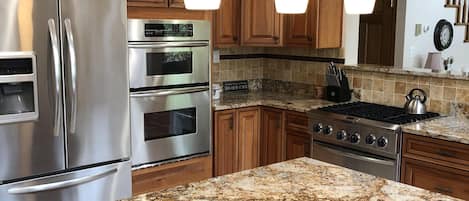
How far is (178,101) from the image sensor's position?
11.6 feet

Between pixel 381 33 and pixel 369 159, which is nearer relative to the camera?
pixel 369 159

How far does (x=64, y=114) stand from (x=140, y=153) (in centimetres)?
71

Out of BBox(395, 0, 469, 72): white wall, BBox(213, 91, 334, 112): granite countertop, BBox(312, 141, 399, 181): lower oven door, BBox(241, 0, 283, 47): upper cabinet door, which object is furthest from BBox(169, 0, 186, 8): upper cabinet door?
BBox(395, 0, 469, 72): white wall

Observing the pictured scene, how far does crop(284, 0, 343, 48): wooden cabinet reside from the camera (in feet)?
12.9

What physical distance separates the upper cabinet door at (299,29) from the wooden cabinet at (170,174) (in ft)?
3.98

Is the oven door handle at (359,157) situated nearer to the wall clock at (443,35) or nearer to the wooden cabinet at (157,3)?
the wooden cabinet at (157,3)

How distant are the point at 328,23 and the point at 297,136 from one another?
38.2 inches

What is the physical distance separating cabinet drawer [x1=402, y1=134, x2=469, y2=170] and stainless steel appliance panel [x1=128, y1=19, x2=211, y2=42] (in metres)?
1.58

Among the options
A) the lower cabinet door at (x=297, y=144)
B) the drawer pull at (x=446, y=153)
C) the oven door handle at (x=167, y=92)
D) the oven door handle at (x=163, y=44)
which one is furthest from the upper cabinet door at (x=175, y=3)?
the drawer pull at (x=446, y=153)

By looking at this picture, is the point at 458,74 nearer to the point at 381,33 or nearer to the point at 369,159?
the point at 369,159

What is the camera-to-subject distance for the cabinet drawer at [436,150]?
9.25 feet

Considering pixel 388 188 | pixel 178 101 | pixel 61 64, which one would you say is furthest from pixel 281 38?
pixel 388 188

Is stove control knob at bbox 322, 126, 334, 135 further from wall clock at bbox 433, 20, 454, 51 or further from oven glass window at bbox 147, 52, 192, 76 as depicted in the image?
wall clock at bbox 433, 20, 454, 51

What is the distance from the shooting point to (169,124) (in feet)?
11.6
